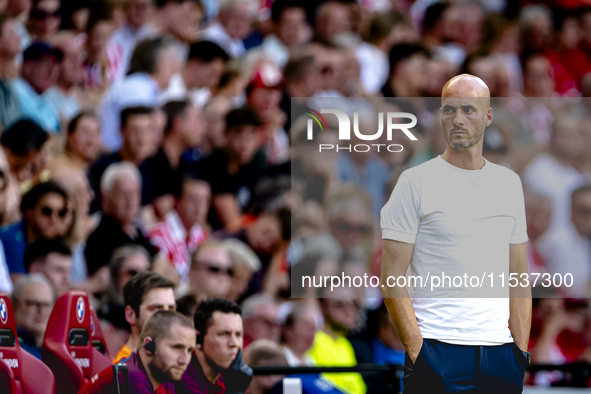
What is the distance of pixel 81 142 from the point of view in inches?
210

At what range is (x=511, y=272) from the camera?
266 cm

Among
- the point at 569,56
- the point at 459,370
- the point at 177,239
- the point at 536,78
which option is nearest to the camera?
the point at 459,370

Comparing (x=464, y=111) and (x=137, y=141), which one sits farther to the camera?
(x=137, y=141)

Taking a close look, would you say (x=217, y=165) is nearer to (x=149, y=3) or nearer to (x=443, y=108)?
(x=149, y=3)

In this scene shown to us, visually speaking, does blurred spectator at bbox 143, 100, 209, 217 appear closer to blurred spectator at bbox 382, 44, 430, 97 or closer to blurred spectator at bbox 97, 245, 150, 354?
blurred spectator at bbox 97, 245, 150, 354

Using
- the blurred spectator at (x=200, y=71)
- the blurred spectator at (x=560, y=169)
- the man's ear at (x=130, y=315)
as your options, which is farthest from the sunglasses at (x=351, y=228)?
the blurred spectator at (x=200, y=71)

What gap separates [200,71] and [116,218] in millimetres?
1744

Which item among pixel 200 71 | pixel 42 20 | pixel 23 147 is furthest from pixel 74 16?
pixel 23 147

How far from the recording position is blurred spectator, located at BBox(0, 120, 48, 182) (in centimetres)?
513

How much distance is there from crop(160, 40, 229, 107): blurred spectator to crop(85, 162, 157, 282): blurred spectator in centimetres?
124

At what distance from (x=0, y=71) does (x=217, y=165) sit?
177 centimetres

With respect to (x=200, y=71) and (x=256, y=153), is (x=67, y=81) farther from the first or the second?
(x=256, y=153)

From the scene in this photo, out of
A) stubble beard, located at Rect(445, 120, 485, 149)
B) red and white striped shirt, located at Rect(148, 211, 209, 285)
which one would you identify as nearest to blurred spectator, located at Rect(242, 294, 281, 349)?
red and white striped shirt, located at Rect(148, 211, 209, 285)

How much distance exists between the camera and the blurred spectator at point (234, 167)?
5781mm
